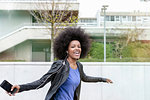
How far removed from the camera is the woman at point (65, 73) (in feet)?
7.23

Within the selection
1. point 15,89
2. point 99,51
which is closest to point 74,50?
point 15,89

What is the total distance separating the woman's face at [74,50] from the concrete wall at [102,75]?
257 centimetres

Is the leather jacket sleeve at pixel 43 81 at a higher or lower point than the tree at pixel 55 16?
lower

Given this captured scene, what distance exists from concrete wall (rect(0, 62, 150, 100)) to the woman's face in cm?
257

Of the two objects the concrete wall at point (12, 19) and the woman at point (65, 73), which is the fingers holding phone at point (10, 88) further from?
the concrete wall at point (12, 19)

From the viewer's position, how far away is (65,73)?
2250 mm

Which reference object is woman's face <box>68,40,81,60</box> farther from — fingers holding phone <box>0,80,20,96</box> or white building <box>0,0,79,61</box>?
white building <box>0,0,79,61</box>

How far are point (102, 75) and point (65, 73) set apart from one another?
300 cm

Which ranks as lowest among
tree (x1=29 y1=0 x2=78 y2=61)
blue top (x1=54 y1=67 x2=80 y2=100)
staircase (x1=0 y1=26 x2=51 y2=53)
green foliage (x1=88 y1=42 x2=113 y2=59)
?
blue top (x1=54 y1=67 x2=80 y2=100)

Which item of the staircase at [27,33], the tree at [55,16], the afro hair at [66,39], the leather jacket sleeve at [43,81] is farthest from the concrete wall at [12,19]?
the leather jacket sleeve at [43,81]

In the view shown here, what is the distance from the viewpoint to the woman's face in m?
2.46

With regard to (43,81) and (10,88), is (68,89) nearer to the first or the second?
(43,81)

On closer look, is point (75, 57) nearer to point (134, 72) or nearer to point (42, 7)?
point (134, 72)

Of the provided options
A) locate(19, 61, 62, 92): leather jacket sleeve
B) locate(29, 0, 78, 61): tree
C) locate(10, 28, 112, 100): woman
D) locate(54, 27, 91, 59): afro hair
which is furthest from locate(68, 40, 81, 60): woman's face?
locate(29, 0, 78, 61): tree
